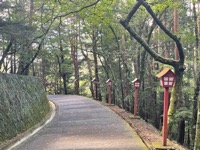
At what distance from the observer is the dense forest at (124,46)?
9367 mm

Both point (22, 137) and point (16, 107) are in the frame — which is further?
point (16, 107)

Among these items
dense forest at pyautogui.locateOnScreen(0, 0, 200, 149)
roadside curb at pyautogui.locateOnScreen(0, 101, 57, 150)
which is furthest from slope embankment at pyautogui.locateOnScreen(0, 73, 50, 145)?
dense forest at pyautogui.locateOnScreen(0, 0, 200, 149)

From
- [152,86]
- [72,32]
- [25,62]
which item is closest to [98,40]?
[72,32]

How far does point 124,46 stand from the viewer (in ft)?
61.2

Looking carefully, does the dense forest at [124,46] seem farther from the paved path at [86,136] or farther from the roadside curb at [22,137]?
the roadside curb at [22,137]

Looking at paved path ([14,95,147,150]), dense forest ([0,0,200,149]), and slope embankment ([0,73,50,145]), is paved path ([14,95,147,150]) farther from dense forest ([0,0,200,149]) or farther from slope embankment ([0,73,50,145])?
dense forest ([0,0,200,149])

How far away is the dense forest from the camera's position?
30.7 feet

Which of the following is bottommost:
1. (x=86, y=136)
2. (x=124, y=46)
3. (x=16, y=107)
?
(x=86, y=136)

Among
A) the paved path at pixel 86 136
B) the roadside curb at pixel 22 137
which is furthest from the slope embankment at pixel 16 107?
the paved path at pixel 86 136

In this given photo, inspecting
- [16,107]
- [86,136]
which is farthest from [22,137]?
[86,136]

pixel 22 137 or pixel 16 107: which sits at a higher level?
pixel 16 107

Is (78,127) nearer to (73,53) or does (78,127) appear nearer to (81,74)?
(73,53)

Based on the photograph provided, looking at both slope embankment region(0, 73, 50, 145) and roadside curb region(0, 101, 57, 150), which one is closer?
roadside curb region(0, 101, 57, 150)

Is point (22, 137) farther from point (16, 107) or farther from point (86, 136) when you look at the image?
point (86, 136)
